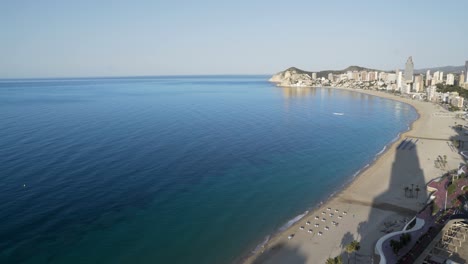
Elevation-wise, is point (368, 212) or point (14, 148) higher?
point (14, 148)

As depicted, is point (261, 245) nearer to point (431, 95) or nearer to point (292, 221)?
point (292, 221)

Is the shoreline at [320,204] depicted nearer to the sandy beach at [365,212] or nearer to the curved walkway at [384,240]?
the sandy beach at [365,212]

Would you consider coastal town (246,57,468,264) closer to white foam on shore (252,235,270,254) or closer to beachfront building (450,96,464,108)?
white foam on shore (252,235,270,254)

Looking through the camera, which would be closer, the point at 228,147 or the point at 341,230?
the point at 341,230

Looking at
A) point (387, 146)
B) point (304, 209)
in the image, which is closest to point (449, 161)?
point (387, 146)

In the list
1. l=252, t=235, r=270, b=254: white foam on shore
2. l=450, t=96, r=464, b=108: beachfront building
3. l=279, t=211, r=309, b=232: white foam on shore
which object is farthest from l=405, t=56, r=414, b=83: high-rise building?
l=252, t=235, r=270, b=254: white foam on shore

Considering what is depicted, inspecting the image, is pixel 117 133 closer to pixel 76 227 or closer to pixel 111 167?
pixel 111 167
